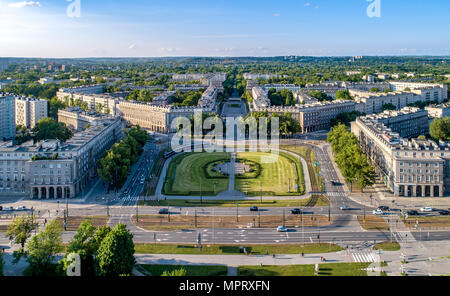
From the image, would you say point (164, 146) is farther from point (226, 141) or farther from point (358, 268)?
point (358, 268)

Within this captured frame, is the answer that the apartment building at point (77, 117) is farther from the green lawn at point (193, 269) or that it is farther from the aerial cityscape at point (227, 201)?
the green lawn at point (193, 269)

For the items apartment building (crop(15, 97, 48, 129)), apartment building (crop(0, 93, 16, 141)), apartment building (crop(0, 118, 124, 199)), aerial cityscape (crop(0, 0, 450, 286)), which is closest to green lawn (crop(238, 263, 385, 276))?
aerial cityscape (crop(0, 0, 450, 286))

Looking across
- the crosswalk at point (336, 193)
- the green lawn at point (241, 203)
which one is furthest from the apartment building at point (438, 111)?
the green lawn at point (241, 203)

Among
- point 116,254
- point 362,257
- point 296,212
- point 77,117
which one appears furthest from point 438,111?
point 116,254

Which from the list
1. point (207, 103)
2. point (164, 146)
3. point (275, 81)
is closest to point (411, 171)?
point (164, 146)

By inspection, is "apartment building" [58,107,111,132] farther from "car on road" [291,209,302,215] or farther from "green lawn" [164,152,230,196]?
"car on road" [291,209,302,215]
